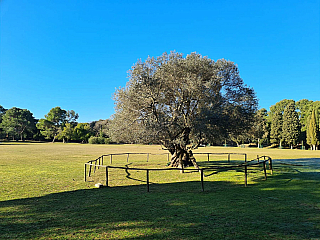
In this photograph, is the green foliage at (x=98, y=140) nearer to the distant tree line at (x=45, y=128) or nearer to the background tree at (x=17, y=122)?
the distant tree line at (x=45, y=128)

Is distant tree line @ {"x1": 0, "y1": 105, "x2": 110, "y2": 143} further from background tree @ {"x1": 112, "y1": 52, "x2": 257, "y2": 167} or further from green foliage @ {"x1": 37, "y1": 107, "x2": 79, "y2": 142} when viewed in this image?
background tree @ {"x1": 112, "y1": 52, "x2": 257, "y2": 167}

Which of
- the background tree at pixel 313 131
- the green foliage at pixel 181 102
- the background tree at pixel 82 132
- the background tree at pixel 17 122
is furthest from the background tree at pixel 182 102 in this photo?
the background tree at pixel 17 122

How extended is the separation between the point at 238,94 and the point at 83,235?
16.2 m

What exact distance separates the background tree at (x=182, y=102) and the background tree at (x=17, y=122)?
304 ft

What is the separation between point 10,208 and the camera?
7.96 meters

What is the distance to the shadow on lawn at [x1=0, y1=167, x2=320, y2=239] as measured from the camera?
555cm

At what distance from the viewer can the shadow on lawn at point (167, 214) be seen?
5.55 metres

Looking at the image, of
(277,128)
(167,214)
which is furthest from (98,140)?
(167,214)

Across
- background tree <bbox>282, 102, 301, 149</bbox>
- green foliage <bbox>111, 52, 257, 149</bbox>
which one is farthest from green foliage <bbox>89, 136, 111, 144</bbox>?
green foliage <bbox>111, 52, 257, 149</bbox>

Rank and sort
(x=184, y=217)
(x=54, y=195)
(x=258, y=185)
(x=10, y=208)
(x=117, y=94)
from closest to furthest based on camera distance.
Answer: (x=184, y=217)
(x=10, y=208)
(x=54, y=195)
(x=258, y=185)
(x=117, y=94)

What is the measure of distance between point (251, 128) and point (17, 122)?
10082 cm

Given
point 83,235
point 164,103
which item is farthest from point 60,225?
point 164,103

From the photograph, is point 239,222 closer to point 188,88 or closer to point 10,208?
point 10,208

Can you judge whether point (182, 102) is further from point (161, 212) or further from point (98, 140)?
point (98, 140)
